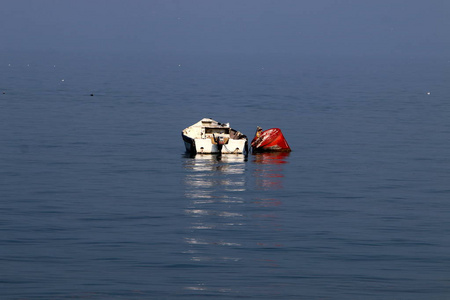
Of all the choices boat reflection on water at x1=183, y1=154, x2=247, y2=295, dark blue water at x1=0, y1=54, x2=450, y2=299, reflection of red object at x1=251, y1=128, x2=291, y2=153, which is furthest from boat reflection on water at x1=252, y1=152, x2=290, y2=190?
boat reflection on water at x1=183, y1=154, x2=247, y2=295

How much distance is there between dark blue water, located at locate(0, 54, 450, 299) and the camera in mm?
32094

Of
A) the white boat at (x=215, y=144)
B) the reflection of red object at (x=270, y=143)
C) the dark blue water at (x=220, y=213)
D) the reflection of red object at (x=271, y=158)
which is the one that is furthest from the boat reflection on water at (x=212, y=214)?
the reflection of red object at (x=270, y=143)

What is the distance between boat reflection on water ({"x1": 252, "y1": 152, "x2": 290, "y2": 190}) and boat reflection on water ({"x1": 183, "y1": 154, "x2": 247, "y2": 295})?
1.11 metres

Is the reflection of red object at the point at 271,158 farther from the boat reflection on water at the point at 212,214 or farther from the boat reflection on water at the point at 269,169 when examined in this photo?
the boat reflection on water at the point at 212,214

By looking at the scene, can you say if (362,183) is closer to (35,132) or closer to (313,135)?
(313,135)

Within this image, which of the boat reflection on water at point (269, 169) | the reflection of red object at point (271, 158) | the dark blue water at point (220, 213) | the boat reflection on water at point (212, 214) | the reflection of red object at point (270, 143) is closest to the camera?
the dark blue water at point (220, 213)

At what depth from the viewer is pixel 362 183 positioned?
5612 centimetres

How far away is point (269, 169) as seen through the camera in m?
62.9

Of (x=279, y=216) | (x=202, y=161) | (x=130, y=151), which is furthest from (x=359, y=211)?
(x=130, y=151)

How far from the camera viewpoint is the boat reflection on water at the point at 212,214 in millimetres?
33969

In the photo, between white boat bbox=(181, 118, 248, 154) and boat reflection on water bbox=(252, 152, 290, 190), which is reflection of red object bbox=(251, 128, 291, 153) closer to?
boat reflection on water bbox=(252, 152, 290, 190)

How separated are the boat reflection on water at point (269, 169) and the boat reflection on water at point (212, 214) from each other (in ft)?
3.64

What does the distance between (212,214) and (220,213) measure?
0.50 meters

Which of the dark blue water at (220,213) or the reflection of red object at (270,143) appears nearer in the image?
the dark blue water at (220,213)
